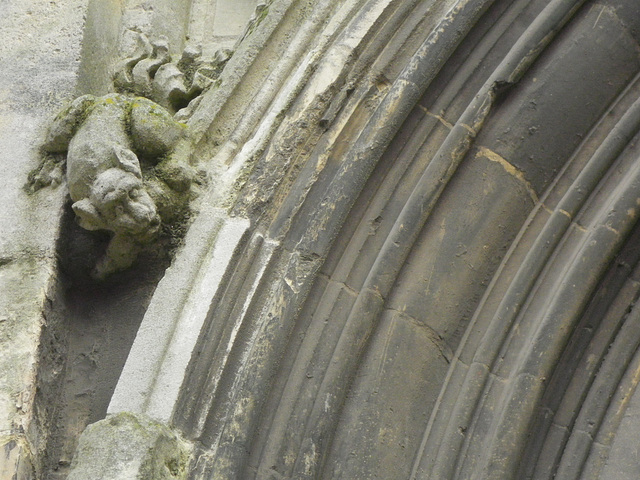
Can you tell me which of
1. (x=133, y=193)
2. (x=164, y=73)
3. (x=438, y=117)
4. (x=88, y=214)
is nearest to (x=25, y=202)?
(x=88, y=214)

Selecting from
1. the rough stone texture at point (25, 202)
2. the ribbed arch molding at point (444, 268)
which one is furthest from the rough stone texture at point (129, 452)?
the rough stone texture at point (25, 202)

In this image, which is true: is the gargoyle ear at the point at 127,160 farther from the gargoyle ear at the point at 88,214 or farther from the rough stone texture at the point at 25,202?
the rough stone texture at the point at 25,202

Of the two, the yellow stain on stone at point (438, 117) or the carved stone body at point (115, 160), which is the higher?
the yellow stain on stone at point (438, 117)

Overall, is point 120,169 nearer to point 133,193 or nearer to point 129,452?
point 133,193

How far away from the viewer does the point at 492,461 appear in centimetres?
216

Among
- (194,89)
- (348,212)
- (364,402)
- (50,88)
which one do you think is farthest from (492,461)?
(50,88)

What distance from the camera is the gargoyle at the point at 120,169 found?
2473mm

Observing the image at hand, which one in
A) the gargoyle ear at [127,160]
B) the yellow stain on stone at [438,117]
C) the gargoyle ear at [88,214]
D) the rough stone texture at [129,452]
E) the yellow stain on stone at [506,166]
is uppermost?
the yellow stain on stone at [438,117]

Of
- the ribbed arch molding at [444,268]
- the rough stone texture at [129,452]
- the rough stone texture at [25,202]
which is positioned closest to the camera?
the rough stone texture at [129,452]

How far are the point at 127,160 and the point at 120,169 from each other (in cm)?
4

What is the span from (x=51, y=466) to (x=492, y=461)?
1.25 m

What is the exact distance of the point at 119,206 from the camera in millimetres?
2467

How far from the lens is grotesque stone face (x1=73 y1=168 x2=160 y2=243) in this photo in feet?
8.02

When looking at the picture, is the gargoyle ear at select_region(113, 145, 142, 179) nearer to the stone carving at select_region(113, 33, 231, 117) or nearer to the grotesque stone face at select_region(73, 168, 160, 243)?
the grotesque stone face at select_region(73, 168, 160, 243)
